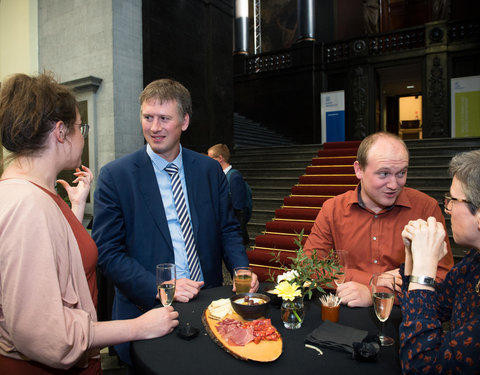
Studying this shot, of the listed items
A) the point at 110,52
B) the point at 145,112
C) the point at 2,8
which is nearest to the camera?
the point at 145,112

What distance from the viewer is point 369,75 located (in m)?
11.7

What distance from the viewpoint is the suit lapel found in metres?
1.95

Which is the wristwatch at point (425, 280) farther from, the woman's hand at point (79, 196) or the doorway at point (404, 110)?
the doorway at point (404, 110)

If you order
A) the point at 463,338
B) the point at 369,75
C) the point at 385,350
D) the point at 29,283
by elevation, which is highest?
the point at 369,75

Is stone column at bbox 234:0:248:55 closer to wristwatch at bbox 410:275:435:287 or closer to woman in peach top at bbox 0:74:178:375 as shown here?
woman in peach top at bbox 0:74:178:375

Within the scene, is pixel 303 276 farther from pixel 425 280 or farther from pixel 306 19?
pixel 306 19

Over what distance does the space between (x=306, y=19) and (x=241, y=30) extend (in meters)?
2.50

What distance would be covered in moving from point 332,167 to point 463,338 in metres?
6.60

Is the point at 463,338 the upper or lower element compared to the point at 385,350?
upper

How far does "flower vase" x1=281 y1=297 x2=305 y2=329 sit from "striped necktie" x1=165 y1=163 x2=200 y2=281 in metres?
0.74

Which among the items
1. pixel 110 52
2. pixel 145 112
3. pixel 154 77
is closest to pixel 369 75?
pixel 154 77

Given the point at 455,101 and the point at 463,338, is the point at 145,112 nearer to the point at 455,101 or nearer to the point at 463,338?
the point at 463,338

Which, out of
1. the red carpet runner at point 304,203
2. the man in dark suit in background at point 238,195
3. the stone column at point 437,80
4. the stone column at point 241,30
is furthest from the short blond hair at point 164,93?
the stone column at point 241,30

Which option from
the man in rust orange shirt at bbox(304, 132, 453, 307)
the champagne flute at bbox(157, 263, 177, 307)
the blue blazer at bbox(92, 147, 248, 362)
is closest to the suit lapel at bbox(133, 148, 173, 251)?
the blue blazer at bbox(92, 147, 248, 362)
